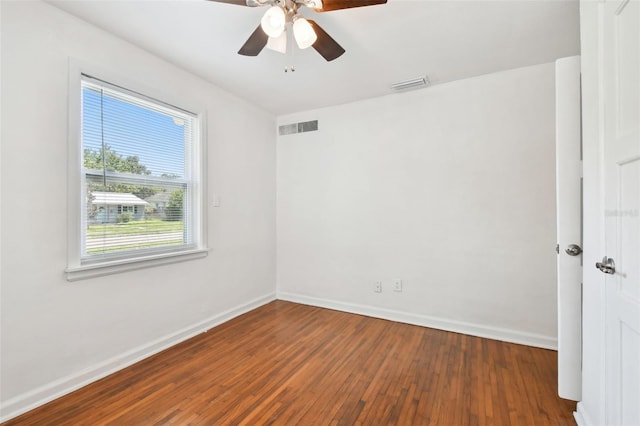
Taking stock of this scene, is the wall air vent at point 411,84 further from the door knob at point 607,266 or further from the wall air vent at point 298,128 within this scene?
the door knob at point 607,266

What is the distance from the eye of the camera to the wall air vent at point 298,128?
3.63m

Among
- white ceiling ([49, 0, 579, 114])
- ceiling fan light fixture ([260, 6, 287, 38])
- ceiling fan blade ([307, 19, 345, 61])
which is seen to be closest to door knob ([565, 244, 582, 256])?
white ceiling ([49, 0, 579, 114])

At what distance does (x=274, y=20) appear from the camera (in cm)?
151

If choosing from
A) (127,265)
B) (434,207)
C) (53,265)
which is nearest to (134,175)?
(127,265)

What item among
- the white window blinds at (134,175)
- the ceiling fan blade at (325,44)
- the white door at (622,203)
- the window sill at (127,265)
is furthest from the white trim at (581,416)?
the white window blinds at (134,175)

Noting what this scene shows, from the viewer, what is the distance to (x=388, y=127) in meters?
3.17

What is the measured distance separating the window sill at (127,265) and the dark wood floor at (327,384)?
77cm

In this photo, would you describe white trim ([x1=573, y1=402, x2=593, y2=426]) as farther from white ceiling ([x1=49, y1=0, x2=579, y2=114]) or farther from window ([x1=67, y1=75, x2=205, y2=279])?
window ([x1=67, y1=75, x2=205, y2=279])

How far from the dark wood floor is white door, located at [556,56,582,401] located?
10.2 inches

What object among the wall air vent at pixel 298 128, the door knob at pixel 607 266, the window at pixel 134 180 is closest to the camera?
the door knob at pixel 607 266

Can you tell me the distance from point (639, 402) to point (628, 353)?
0.18 m

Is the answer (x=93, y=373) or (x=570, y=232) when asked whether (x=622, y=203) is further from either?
(x=93, y=373)

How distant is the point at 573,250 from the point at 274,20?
2169mm

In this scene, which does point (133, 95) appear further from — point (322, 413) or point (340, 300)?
point (340, 300)
